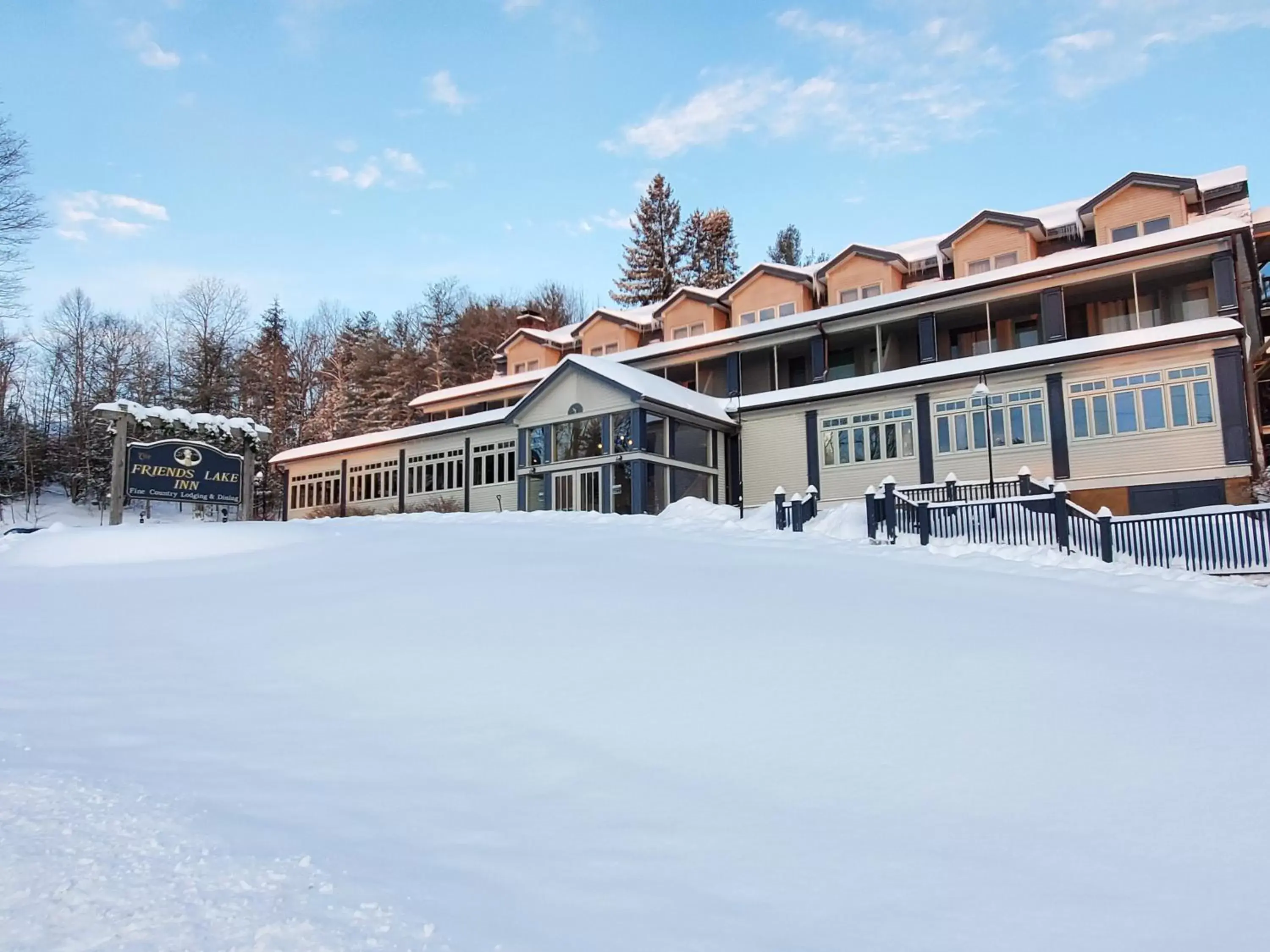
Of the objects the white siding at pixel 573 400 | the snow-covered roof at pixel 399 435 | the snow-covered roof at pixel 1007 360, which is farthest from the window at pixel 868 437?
the snow-covered roof at pixel 399 435

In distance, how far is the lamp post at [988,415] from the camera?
16.7 meters

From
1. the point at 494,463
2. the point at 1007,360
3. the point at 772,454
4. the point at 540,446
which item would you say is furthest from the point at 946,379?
the point at 494,463

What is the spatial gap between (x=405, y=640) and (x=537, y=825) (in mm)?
3962

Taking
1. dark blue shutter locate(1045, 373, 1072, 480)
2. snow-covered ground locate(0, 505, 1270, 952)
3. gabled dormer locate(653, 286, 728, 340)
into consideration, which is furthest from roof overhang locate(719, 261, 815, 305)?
snow-covered ground locate(0, 505, 1270, 952)

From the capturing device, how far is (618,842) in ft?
13.6

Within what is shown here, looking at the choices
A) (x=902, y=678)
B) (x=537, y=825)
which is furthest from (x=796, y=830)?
(x=902, y=678)

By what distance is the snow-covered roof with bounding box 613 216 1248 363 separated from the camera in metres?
20.0

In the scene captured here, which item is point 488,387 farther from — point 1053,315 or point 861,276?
point 1053,315

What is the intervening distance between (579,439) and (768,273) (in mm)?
9118

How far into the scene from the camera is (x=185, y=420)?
19406mm

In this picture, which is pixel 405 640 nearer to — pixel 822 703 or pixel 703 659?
pixel 703 659

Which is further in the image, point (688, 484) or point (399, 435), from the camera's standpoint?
point (399, 435)

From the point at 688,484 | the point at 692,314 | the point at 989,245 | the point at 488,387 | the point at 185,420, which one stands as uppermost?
the point at 989,245

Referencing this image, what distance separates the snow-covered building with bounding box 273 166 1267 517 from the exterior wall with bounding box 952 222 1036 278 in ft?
0.15
